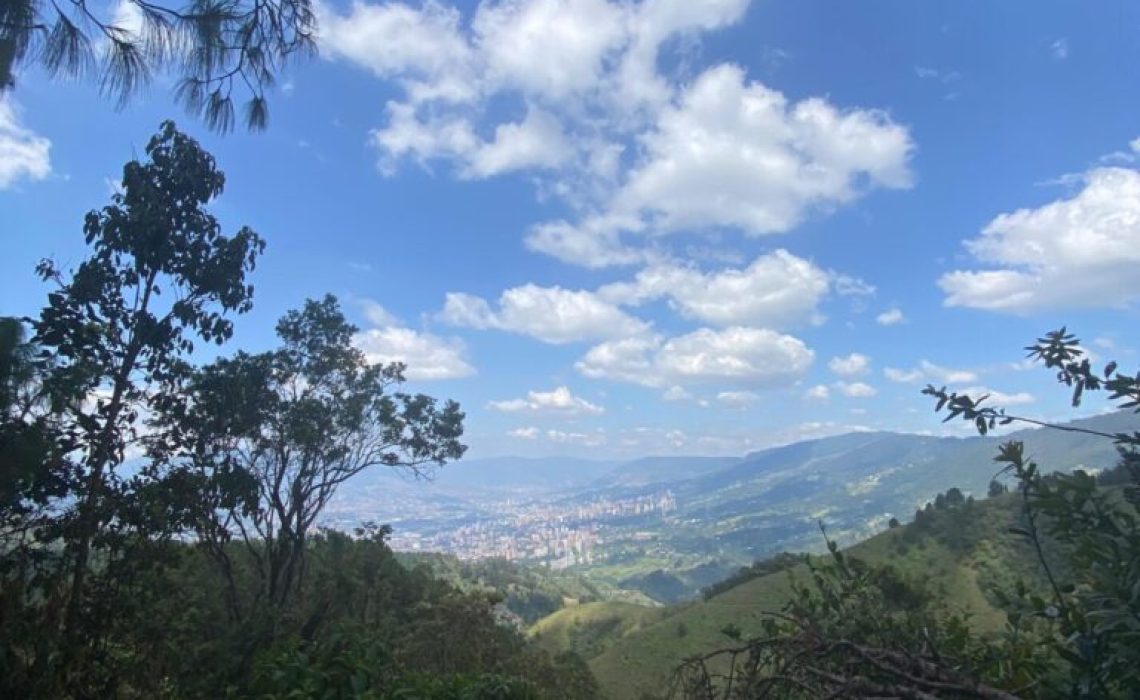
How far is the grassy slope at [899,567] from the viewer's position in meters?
46.9

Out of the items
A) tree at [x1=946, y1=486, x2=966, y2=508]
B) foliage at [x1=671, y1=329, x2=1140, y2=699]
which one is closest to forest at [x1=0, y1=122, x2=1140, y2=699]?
foliage at [x1=671, y1=329, x2=1140, y2=699]

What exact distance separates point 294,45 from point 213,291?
5.39 meters

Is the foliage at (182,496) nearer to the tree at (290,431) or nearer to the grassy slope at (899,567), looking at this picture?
the tree at (290,431)

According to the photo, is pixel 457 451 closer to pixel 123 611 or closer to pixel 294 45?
pixel 123 611

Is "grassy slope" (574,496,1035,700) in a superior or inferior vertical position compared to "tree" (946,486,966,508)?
inferior

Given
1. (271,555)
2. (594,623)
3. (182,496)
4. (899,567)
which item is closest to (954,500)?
(899,567)

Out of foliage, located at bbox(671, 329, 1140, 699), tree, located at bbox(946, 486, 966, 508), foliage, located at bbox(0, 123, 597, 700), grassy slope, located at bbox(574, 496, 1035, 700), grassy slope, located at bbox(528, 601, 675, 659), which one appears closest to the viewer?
foliage, located at bbox(671, 329, 1140, 699)

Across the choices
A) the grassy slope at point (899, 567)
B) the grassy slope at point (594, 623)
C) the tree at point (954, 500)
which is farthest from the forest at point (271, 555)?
the tree at point (954, 500)

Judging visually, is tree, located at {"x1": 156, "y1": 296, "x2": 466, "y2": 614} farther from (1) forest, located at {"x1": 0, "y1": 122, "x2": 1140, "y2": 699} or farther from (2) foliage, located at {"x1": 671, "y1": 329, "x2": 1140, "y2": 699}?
(2) foliage, located at {"x1": 671, "y1": 329, "x2": 1140, "y2": 699}

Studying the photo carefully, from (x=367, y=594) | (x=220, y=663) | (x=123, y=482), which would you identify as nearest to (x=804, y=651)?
(x=220, y=663)

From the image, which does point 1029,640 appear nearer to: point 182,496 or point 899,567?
point 182,496

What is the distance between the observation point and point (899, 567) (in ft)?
148

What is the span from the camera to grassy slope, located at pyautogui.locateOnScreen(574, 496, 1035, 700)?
46906 mm

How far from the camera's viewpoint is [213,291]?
353 inches
